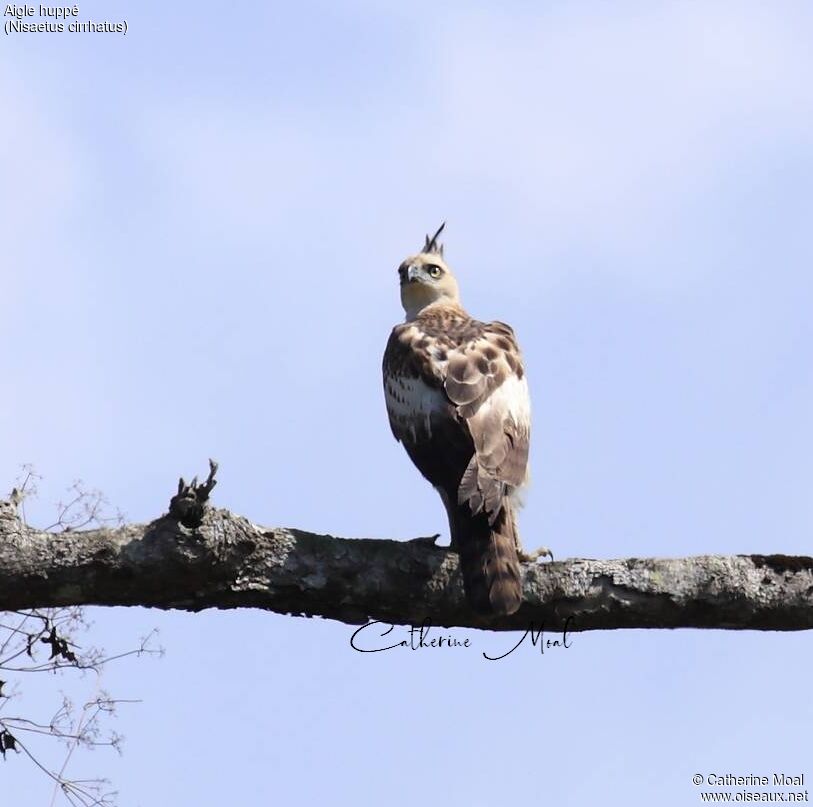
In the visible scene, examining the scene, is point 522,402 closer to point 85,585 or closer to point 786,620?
point 786,620

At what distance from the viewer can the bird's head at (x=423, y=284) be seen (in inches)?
404

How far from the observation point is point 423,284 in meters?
10.3

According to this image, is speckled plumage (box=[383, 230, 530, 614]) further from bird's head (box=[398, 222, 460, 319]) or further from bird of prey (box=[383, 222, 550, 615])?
bird's head (box=[398, 222, 460, 319])

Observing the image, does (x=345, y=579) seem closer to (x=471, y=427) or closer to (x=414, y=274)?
(x=471, y=427)

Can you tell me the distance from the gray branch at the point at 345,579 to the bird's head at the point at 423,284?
470cm

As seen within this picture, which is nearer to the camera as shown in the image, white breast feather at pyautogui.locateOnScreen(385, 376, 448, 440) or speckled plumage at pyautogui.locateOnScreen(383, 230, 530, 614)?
speckled plumage at pyautogui.locateOnScreen(383, 230, 530, 614)

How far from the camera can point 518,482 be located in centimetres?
664

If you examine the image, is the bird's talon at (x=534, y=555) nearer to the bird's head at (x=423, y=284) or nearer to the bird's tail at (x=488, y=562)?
the bird's tail at (x=488, y=562)

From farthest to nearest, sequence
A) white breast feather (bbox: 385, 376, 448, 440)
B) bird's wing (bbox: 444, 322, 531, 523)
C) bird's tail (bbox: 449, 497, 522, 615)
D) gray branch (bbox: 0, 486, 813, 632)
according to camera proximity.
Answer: white breast feather (bbox: 385, 376, 448, 440) → bird's wing (bbox: 444, 322, 531, 523) → bird's tail (bbox: 449, 497, 522, 615) → gray branch (bbox: 0, 486, 813, 632)

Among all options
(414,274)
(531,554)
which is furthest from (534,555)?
(414,274)

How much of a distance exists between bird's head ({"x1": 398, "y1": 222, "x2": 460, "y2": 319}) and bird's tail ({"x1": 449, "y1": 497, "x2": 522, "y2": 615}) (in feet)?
13.5

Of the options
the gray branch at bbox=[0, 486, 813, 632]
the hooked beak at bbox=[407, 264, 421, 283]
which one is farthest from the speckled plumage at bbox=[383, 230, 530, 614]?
the hooked beak at bbox=[407, 264, 421, 283]

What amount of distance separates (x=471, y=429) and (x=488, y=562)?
1.24m

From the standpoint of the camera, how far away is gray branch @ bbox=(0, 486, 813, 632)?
505 centimetres
